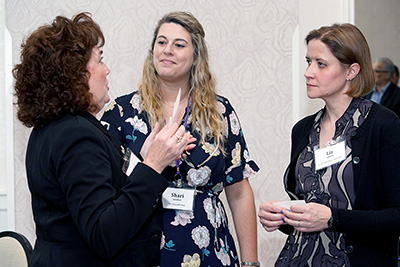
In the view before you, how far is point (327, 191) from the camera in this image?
1.96 metres

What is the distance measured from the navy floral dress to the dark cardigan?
0.51m

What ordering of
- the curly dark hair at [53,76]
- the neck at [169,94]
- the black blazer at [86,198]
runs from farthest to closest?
the neck at [169,94], the curly dark hair at [53,76], the black blazer at [86,198]

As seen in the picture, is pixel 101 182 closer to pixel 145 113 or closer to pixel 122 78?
pixel 145 113

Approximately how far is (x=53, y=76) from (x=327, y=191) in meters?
1.09

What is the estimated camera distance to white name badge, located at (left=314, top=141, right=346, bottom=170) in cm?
195

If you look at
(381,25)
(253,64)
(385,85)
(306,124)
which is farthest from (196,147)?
(381,25)

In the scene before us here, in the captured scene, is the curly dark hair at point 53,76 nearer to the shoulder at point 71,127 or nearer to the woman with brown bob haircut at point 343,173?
the shoulder at point 71,127

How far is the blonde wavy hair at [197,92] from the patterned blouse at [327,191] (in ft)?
1.26

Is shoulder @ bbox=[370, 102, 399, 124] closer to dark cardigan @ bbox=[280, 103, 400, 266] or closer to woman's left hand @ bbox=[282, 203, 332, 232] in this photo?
dark cardigan @ bbox=[280, 103, 400, 266]

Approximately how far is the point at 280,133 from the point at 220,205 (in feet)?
3.72

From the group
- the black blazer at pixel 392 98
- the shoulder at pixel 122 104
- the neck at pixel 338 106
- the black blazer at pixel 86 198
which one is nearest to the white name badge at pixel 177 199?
the shoulder at pixel 122 104

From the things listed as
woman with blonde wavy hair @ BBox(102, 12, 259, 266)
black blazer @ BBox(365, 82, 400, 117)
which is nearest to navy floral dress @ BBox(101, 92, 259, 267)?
woman with blonde wavy hair @ BBox(102, 12, 259, 266)

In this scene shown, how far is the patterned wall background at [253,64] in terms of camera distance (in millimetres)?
3207

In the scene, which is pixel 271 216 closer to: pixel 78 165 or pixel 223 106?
pixel 223 106
